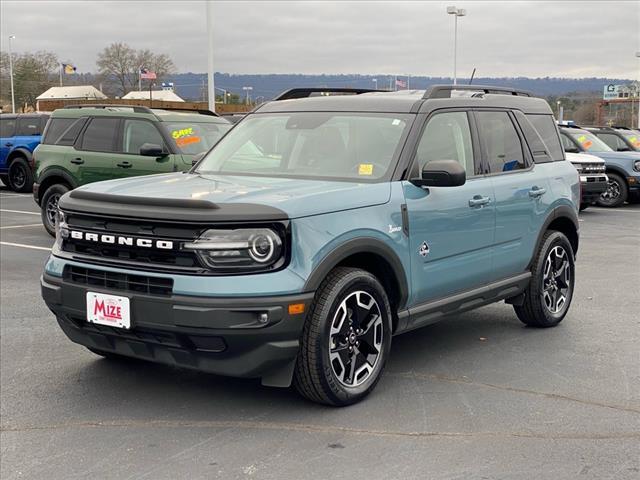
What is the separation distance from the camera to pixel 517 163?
6.00m

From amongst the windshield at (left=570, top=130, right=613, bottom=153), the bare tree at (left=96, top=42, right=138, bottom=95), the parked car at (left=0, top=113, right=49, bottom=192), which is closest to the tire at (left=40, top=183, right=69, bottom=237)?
the parked car at (left=0, top=113, right=49, bottom=192)

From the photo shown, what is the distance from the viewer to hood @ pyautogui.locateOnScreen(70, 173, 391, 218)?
409 cm

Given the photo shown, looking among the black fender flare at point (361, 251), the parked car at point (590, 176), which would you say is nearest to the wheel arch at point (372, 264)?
the black fender flare at point (361, 251)

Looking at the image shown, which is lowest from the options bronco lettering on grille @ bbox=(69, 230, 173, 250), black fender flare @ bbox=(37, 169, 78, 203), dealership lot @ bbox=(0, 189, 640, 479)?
dealership lot @ bbox=(0, 189, 640, 479)

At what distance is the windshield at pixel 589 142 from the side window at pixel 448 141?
12865 millimetres

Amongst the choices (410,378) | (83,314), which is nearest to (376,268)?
(410,378)

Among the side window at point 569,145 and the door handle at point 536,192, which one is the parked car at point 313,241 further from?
the side window at point 569,145

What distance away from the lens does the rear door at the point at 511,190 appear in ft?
18.4

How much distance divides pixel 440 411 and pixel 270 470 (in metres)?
1.19

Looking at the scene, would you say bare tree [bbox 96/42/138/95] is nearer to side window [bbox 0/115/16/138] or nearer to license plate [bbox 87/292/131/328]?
side window [bbox 0/115/16/138]

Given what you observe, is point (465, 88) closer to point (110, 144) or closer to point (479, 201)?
point (479, 201)

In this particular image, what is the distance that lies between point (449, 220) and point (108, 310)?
224cm

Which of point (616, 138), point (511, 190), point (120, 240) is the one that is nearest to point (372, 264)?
point (120, 240)

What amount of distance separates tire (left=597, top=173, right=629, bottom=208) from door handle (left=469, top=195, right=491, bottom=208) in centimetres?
1300
